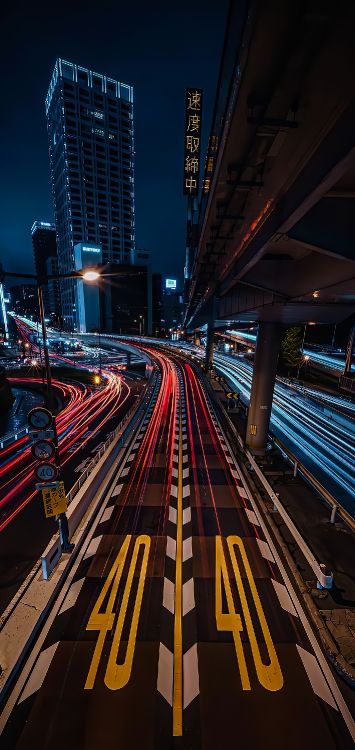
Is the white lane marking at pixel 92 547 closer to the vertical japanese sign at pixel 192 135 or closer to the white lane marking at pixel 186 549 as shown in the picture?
the white lane marking at pixel 186 549

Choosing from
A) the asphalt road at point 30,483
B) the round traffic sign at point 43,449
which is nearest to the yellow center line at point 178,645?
the asphalt road at point 30,483

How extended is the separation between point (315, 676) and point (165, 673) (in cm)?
316

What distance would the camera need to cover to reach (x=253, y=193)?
7625mm

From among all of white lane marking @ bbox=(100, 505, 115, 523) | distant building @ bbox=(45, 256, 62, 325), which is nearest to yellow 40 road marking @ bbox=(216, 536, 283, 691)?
white lane marking @ bbox=(100, 505, 115, 523)

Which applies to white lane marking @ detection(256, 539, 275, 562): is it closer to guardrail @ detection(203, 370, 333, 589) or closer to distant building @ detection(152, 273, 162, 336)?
guardrail @ detection(203, 370, 333, 589)

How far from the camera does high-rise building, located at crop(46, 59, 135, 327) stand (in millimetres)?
128500

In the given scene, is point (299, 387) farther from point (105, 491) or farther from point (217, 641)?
point (217, 641)

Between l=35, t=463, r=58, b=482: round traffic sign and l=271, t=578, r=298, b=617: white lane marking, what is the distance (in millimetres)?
7089

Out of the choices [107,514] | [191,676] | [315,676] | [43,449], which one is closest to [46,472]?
[43,449]

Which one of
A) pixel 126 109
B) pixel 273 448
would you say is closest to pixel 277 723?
pixel 273 448

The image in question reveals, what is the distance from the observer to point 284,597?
7688 millimetres

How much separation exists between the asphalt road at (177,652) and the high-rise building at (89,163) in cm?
13206

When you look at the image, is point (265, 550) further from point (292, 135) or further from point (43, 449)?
point (292, 135)

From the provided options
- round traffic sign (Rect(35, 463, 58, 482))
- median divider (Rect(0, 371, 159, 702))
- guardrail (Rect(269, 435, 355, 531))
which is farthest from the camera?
guardrail (Rect(269, 435, 355, 531))
